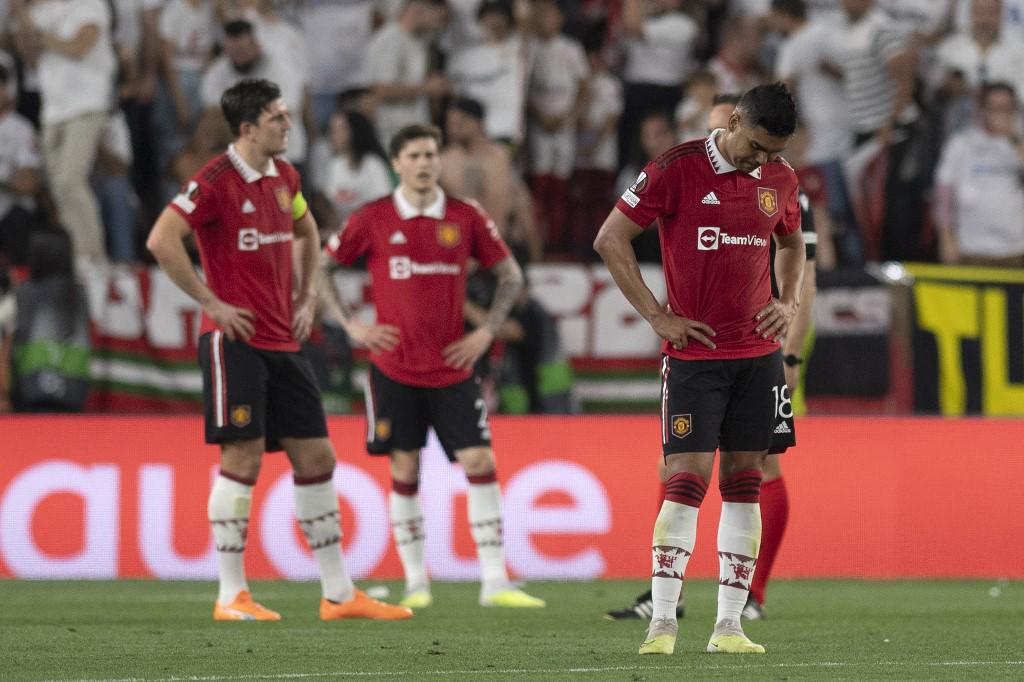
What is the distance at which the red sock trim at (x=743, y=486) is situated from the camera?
7.07 meters

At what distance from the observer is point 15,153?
13945mm

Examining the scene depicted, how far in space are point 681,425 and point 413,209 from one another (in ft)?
11.4

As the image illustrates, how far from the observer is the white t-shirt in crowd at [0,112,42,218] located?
13.9 metres

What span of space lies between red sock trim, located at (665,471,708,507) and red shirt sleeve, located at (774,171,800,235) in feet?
3.59

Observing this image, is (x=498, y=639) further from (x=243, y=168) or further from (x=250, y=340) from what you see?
(x=243, y=168)

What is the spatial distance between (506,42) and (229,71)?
7.47 ft

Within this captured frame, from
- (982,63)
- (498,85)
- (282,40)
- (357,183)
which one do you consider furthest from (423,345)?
(982,63)

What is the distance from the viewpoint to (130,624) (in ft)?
28.2

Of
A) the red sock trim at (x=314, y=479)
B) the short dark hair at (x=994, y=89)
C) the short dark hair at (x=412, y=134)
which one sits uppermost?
the short dark hair at (x=994, y=89)

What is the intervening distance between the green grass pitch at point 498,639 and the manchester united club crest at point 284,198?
2032 millimetres

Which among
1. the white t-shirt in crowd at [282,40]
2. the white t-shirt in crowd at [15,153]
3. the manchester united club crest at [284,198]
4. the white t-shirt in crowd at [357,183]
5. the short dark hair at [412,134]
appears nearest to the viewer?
the manchester united club crest at [284,198]

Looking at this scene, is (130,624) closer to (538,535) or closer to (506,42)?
(538,535)

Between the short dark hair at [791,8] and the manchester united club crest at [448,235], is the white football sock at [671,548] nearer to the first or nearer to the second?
the manchester united club crest at [448,235]

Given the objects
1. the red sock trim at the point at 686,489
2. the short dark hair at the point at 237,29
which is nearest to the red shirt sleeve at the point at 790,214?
the red sock trim at the point at 686,489
